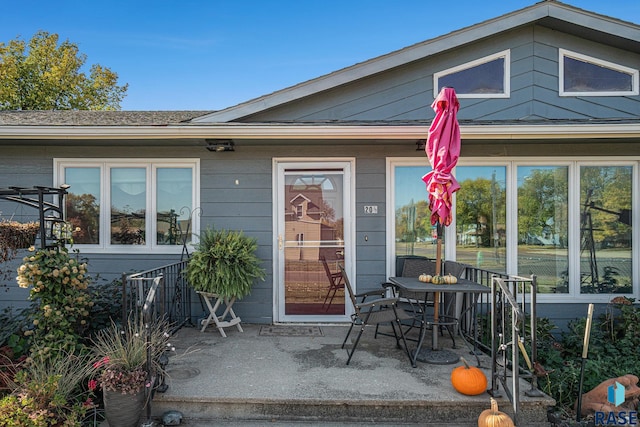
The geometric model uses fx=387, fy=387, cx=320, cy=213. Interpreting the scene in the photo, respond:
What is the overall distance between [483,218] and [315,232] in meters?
2.19

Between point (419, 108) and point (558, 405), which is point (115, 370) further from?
point (419, 108)

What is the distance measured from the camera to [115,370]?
2.71 metres

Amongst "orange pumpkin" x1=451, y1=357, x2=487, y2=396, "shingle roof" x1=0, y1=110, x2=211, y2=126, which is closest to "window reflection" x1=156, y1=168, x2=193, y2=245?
"shingle roof" x1=0, y1=110, x2=211, y2=126

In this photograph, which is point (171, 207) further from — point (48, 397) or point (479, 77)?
point (479, 77)

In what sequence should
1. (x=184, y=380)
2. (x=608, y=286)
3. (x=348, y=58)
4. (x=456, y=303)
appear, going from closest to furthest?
1. (x=184, y=380)
2. (x=456, y=303)
3. (x=608, y=286)
4. (x=348, y=58)

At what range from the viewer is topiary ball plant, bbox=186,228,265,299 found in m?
4.26

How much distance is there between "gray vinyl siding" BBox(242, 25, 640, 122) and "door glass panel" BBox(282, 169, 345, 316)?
2.95 feet

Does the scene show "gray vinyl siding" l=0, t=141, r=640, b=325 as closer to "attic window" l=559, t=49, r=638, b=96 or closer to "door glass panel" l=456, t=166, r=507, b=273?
"door glass panel" l=456, t=166, r=507, b=273

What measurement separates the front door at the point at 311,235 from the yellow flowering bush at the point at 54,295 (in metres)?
2.30

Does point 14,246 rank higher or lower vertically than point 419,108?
lower

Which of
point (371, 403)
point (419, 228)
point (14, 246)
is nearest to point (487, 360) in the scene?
point (371, 403)

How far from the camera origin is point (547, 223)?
500 centimetres

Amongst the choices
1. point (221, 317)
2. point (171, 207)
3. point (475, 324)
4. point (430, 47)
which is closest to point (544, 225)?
point (475, 324)

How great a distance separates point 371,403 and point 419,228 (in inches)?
105
